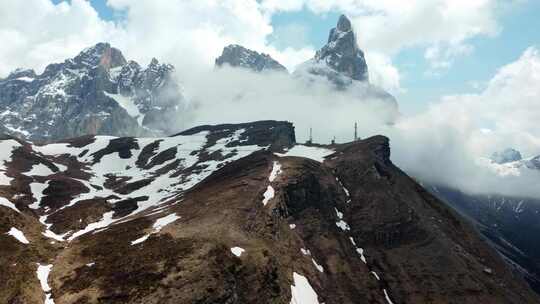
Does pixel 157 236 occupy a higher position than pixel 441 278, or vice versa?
pixel 157 236

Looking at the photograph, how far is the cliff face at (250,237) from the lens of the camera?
60.1 m

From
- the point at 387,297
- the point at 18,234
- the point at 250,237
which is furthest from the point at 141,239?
the point at 387,297

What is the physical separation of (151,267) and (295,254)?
29306 millimetres

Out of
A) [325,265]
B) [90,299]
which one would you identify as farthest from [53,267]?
[325,265]

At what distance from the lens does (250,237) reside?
7619 centimetres

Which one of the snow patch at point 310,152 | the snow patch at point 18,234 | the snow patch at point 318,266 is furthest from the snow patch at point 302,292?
the snow patch at point 310,152

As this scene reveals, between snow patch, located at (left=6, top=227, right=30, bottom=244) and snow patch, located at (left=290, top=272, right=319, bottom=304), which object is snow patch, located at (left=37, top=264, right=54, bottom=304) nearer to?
snow patch, located at (left=6, top=227, right=30, bottom=244)

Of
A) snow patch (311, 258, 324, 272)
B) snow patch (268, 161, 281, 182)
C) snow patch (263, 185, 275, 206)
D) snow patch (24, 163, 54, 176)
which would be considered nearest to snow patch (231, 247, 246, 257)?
snow patch (311, 258, 324, 272)

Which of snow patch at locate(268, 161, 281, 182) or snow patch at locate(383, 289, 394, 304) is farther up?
snow patch at locate(268, 161, 281, 182)

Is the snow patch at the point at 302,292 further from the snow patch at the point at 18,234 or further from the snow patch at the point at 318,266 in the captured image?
the snow patch at the point at 18,234

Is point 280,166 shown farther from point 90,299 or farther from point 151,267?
point 90,299

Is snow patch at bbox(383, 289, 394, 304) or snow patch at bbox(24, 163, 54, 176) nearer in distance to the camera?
snow patch at bbox(383, 289, 394, 304)

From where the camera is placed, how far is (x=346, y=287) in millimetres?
82625

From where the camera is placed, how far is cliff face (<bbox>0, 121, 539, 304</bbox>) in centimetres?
6012
